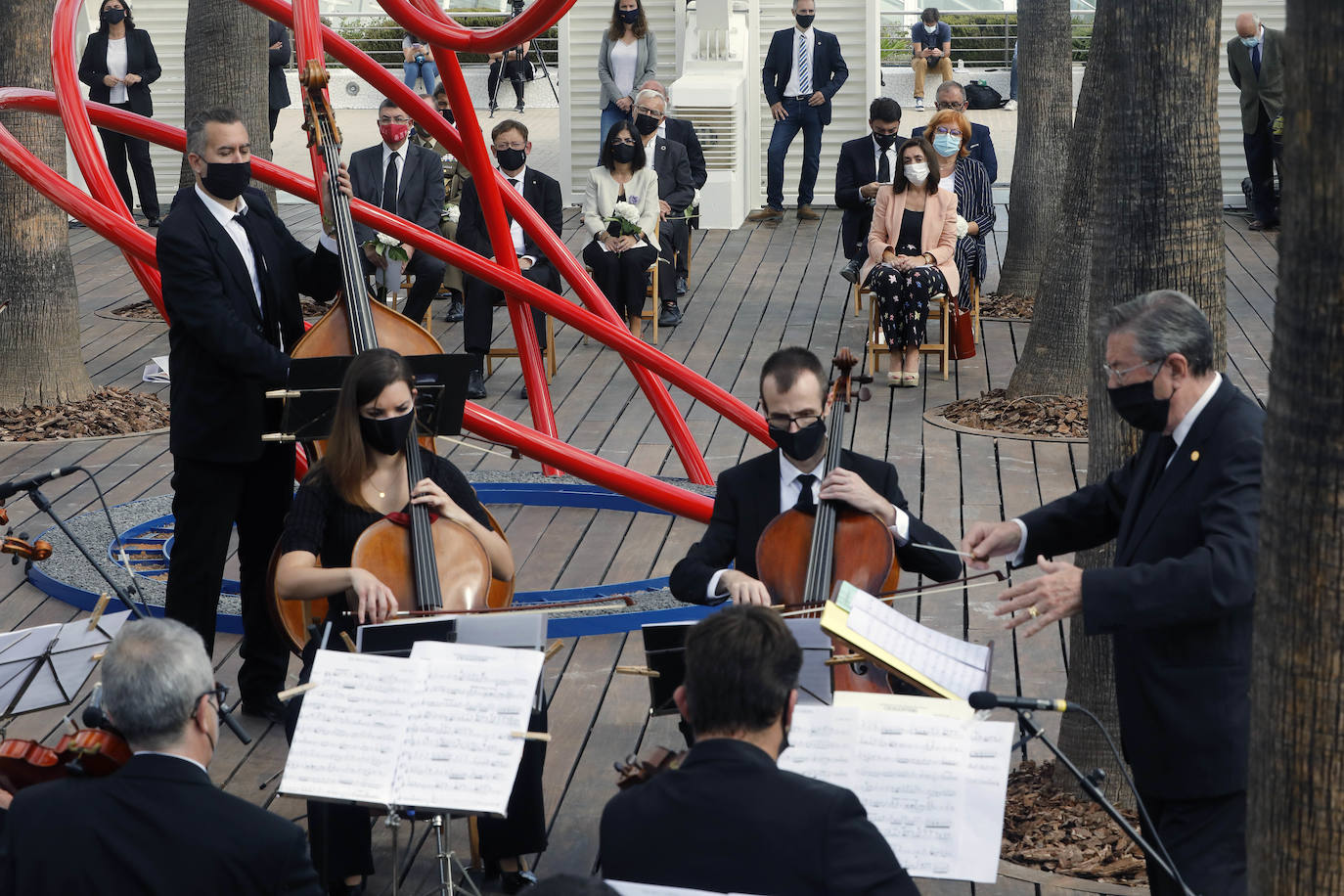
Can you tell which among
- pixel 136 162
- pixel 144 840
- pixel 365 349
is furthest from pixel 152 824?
pixel 136 162

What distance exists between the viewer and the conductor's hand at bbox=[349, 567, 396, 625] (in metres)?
3.63

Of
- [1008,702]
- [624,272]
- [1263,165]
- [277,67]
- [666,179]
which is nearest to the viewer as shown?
[1008,702]

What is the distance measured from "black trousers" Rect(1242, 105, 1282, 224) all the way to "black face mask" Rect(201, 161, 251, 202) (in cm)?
1044

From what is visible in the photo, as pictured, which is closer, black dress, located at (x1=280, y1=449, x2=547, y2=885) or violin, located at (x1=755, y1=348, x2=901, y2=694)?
violin, located at (x1=755, y1=348, x2=901, y2=694)

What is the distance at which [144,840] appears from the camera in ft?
7.91

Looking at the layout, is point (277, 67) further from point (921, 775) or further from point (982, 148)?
point (921, 775)

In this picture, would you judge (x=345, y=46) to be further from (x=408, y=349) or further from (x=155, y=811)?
(x=155, y=811)

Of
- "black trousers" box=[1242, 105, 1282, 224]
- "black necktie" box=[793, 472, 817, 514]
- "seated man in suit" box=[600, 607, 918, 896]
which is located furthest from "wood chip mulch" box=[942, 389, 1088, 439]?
"black trousers" box=[1242, 105, 1282, 224]

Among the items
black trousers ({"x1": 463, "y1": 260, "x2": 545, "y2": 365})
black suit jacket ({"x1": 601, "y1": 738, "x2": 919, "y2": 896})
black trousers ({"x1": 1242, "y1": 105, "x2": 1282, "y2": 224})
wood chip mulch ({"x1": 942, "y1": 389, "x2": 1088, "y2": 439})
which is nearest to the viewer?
black suit jacket ({"x1": 601, "y1": 738, "x2": 919, "y2": 896})

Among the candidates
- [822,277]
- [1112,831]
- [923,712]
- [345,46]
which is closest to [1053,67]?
[822,277]

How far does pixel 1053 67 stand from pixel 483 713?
8.32 meters

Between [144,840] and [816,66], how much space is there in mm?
11705

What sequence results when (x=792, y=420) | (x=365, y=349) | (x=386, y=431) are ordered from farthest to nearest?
1. (x=365, y=349)
2. (x=386, y=431)
3. (x=792, y=420)

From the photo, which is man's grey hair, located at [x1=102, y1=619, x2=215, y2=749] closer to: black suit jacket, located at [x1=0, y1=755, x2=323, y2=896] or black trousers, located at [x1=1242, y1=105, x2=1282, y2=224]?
black suit jacket, located at [x1=0, y1=755, x2=323, y2=896]
